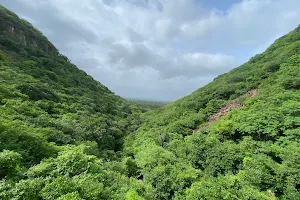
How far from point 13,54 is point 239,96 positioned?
60.9 metres

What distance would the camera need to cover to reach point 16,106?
81.0ft

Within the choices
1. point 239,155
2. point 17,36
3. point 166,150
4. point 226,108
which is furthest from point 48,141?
point 17,36

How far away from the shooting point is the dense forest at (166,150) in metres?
10.9

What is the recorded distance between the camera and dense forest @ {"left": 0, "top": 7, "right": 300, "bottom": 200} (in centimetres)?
1092

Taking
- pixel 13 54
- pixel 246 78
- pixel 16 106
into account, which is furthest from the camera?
pixel 13 54

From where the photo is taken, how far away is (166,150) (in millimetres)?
28594

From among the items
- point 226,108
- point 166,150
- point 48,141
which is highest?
point 226,108

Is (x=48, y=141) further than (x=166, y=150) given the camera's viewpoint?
No

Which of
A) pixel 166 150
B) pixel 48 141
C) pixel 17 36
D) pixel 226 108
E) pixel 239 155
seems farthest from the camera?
pixel 17 36

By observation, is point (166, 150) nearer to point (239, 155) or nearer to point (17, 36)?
point (239, 155)

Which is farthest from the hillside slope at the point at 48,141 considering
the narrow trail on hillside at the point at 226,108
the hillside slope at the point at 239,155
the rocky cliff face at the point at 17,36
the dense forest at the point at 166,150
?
the narrow trail on hillside at the point at 226,108

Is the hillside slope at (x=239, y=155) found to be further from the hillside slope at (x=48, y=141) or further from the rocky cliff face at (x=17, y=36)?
the rocky cliff face at (x=17, y=36)

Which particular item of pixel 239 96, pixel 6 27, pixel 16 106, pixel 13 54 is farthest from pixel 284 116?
pixel 6 27

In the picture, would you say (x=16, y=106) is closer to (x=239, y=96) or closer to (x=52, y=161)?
(x=52, y=161)
